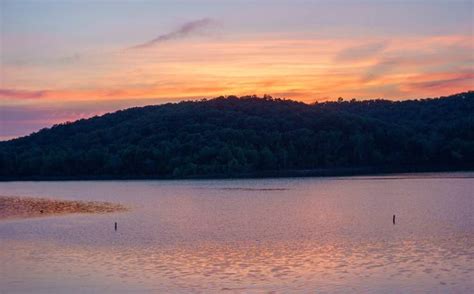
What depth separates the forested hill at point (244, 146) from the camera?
13162 cm

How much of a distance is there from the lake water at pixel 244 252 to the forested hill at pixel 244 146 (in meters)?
79.9

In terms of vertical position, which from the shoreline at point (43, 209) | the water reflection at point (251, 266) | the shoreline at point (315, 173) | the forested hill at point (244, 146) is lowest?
the water reflection at point (251, 266)

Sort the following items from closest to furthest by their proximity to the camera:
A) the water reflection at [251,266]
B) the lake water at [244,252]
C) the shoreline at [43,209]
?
the water reflection at [251,266], the lake water at [244,252], the shoreline at [43,209]

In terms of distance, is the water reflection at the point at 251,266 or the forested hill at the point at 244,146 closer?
the water reflection at the point at 251,266

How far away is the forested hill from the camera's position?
131625mm

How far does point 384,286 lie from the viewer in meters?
21.4

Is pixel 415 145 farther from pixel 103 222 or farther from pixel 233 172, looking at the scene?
pixel 103 222

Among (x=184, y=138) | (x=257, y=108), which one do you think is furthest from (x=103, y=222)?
(x=257, y=108)

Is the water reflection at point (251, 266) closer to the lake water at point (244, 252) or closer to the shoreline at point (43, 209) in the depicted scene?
the lake water at point (244, 252)

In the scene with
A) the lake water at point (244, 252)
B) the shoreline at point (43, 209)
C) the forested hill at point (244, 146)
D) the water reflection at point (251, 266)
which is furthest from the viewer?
the forested hill at point (244, 146)

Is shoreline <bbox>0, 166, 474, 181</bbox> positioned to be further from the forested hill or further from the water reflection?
the water reflection

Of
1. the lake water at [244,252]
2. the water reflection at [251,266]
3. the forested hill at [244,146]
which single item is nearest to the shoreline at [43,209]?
the lake water at [244,252]

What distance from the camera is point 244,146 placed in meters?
137

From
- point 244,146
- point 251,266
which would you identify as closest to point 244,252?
point 251,266
